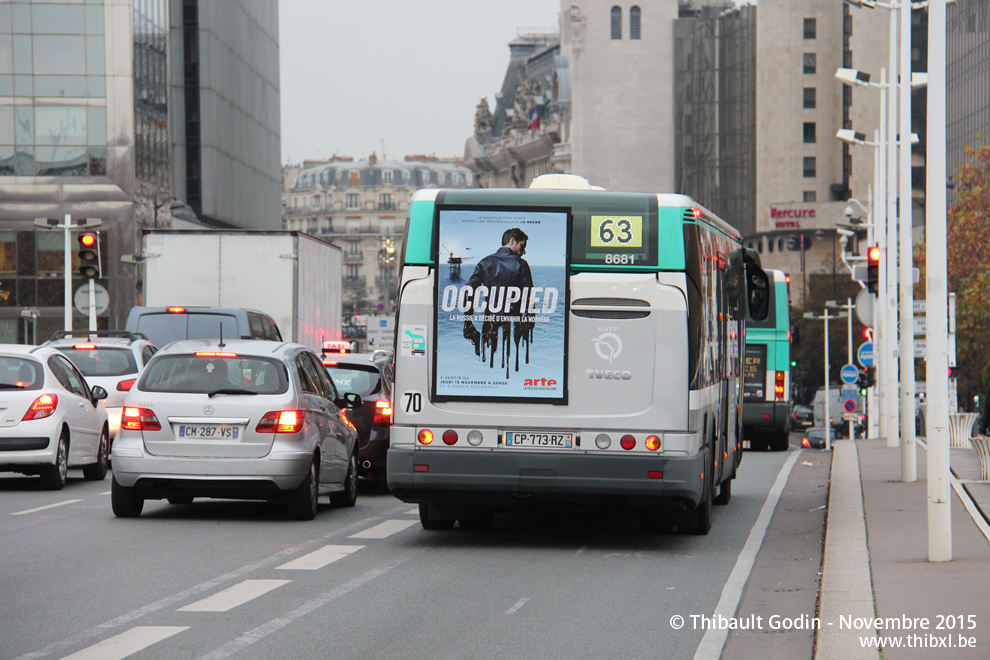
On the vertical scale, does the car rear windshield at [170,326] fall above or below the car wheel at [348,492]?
above

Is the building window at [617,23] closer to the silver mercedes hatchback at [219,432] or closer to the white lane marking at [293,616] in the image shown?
the silver mercedes hatchback at [219,432]

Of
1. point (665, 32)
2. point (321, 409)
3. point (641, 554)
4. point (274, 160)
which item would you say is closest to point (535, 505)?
point (641, 554)

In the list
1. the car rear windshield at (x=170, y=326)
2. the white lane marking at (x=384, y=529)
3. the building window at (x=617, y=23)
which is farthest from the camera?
the building window at (x=617, y=23)

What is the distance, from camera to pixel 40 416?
56.3 ft

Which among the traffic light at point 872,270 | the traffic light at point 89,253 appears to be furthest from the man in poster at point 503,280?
the traffic light at point 89,253

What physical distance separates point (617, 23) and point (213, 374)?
5134 inches

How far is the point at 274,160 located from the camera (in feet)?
294

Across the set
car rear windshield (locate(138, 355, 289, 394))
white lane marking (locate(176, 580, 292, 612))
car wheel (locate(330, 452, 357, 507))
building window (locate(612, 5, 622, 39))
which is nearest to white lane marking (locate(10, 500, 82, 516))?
car rear windshield (locate(138, 355, 289, 394))

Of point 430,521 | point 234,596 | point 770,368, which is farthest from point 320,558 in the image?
point 770,368

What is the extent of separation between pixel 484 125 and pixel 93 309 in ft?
515

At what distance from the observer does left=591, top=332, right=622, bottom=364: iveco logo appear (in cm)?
1194

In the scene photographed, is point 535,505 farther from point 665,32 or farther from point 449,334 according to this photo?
point 665,32

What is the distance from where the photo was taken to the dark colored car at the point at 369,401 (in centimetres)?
1744

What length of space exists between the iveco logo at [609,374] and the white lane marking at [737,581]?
1579mm
